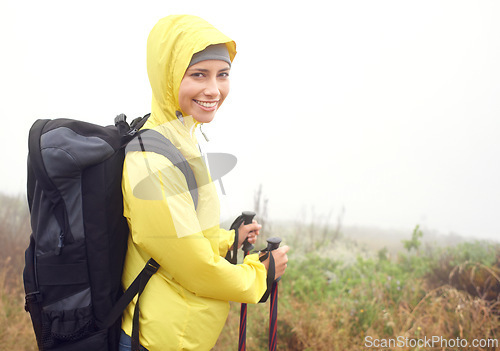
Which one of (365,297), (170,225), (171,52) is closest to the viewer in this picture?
(170,225)

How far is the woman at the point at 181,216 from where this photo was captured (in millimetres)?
1403

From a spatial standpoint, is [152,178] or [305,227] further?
[305,227]

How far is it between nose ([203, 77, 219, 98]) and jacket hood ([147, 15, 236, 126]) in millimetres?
120

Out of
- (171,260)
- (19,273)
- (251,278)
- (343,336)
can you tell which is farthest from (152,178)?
(19,273)

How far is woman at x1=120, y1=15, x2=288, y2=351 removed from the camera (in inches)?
55.2

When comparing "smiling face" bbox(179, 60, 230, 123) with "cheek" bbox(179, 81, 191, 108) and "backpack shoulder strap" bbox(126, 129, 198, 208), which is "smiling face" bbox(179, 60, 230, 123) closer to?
"cheek" bbox(179, 81, 191, 108)

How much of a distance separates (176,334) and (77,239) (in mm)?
547

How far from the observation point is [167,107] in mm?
1687

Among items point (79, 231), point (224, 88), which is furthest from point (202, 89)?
point (79, 231)

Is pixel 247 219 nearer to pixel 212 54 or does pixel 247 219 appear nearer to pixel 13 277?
pixel 212 54

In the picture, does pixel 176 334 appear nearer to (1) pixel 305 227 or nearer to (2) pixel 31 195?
(2) pixel 31 195

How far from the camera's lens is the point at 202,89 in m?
1.65

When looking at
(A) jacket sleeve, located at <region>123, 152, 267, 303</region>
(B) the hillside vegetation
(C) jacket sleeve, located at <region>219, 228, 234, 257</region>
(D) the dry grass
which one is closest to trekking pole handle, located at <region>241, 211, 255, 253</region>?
(C) jacket sleeve, located at <region>219, 228, 234, 257</region>

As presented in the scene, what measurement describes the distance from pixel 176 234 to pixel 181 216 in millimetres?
71
